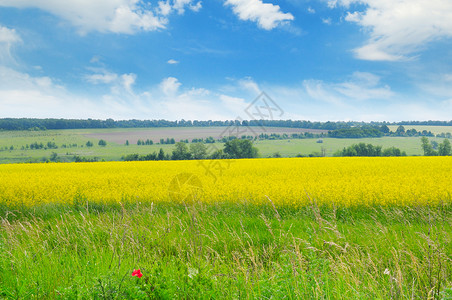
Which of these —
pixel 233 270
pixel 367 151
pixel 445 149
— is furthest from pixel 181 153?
pixel 445 149

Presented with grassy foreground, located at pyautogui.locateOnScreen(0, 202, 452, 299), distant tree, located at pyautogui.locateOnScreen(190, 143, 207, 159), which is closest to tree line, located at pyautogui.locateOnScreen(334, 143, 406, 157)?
distant tree, located at pyautogui.locateOnScreen(190, 143, 207, 159)

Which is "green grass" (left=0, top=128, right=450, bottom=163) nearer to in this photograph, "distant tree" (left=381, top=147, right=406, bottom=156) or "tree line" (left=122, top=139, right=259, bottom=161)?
"distant tree" (left=381, top=147, right=406, bottom=156)

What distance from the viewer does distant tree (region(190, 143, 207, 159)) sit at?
154 ft

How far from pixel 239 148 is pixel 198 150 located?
12.1 meters

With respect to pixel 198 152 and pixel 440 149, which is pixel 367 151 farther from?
pixel 198 152

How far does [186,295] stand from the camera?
3.39 meters

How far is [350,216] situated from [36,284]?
27.0 feet

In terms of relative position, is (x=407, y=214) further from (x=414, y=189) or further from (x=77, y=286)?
(x=77, y=286)

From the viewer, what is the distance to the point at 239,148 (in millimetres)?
58031

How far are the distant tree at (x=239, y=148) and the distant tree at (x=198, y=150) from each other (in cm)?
698

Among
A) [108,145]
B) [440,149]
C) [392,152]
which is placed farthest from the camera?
[108,145]

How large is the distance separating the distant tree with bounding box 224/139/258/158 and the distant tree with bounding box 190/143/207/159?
6.98 meters

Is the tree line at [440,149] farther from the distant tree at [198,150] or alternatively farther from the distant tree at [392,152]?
the distant tree at [198,150]

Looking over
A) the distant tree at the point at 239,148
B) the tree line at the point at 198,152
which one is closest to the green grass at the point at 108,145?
the distant tree at the point at 239,148
